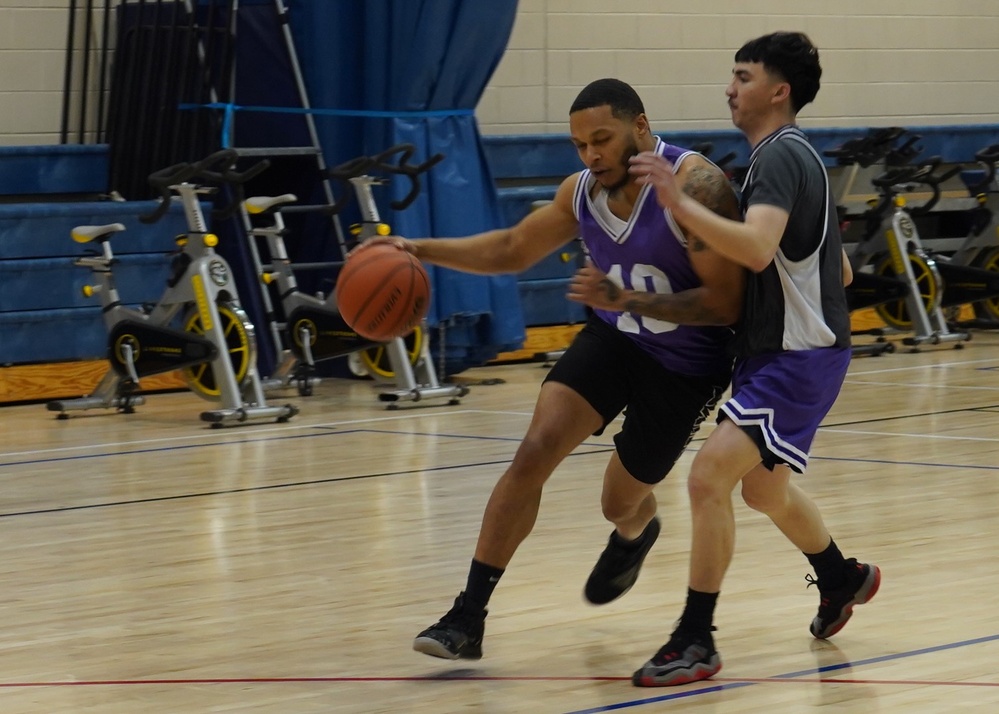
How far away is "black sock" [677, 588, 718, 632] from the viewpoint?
10.7ft

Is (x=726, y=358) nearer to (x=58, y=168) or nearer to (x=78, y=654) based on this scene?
(x=78, y=654)

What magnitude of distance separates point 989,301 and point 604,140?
8687mm

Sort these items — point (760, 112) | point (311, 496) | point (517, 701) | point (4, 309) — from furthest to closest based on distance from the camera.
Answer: point (4, 309)
point (311, 496)
point (760, 112)
point (517, 701)

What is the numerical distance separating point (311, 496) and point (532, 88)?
19.1 ft

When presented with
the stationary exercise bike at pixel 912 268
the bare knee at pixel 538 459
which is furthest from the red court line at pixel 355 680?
the stationary exercise bike at pixel 912 268

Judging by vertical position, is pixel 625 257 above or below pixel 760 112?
below

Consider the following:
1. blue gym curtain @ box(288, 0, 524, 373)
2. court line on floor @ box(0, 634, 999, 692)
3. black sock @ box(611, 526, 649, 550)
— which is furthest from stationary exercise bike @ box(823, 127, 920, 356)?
court line on floor @ box(0, 634, 999, 692)

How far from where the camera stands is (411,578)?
14.1 ft

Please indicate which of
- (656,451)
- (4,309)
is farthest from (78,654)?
(4,309)

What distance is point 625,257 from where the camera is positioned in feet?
11.3

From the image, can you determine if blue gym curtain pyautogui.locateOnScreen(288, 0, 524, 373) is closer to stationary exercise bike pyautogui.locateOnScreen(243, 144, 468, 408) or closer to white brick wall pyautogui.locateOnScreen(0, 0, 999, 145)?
stationary exercise bike pyautogui.locateOnScreen(243, 144, 468, 408)

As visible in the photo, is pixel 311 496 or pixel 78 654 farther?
pixel 311 496

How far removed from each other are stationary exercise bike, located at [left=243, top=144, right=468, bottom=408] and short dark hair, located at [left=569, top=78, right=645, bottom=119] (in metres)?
4.70

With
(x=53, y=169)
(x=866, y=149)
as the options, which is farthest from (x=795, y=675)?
(x=866, y=149)
